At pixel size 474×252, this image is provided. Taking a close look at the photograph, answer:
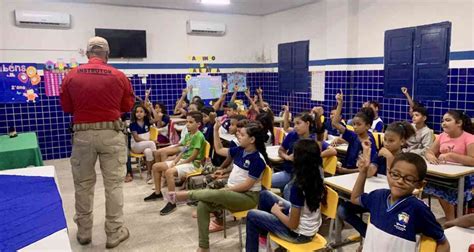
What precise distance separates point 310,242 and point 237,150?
1127 mm

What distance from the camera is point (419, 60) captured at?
16.6ft

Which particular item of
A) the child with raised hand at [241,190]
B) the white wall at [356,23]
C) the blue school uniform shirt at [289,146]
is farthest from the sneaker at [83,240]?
the white wall at [356,23]

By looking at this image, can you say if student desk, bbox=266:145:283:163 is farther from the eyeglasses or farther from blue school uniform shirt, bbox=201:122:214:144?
the eyeglasses

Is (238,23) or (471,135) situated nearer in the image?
(471,135)

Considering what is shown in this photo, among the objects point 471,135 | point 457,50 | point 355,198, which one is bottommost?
point 355,198

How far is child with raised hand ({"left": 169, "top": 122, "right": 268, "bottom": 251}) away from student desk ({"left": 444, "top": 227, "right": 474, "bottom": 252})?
1429mm

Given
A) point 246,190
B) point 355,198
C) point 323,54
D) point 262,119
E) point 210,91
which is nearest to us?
point 355,198

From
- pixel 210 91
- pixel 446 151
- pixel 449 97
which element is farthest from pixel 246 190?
pixel 210 91

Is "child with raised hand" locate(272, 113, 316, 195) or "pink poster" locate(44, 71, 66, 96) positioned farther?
"pink poster" locate(44, 71, 66, 96)

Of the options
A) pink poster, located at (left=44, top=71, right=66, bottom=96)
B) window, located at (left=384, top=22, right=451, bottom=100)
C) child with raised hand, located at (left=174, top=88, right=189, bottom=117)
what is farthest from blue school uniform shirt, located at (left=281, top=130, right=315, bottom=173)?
pink poster, located at (left=44, top=71, right=66, bottom=96)

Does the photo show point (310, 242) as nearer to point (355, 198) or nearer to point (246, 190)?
point (355, 198)

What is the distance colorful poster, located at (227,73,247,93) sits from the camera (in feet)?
26.6

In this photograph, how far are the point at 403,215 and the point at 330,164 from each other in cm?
164

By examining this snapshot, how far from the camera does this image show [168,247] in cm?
322
